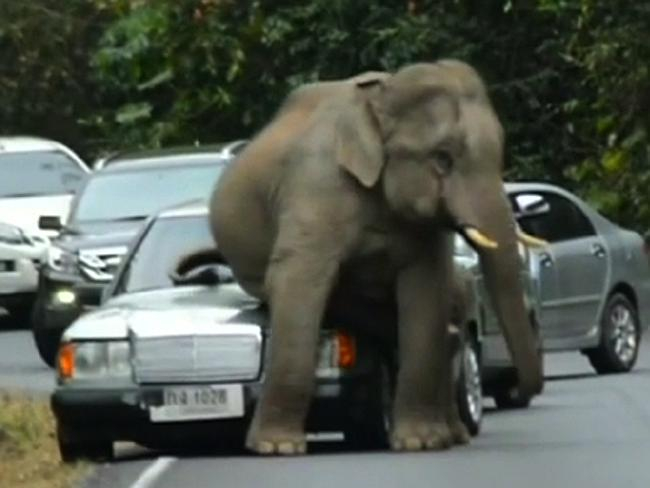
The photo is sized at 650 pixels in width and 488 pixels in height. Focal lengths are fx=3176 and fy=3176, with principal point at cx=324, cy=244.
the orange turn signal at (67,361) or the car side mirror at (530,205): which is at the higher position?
the orange turn signal at (67,361)

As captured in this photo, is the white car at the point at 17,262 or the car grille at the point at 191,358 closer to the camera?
the car grille at the point at 191,358

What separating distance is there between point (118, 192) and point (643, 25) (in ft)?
28.7

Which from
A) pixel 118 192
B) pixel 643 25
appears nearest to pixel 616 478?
pixel 118 192

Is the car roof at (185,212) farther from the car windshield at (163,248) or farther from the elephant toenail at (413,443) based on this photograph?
the elephant toenail at (413,443)

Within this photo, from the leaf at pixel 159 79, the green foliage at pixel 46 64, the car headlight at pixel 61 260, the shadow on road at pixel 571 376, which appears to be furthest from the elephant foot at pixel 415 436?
the green foliage at pixel 46 64

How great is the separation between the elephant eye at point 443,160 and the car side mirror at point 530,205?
22.7 feet

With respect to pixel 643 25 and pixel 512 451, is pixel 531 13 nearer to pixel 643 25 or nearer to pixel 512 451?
pixel 643 25

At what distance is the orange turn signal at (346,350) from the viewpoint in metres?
17.4

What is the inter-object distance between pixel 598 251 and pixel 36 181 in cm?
990

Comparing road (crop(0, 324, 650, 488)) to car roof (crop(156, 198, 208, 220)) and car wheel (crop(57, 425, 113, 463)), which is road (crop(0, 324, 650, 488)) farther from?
car roof (crop(156, 198, 208, 220))

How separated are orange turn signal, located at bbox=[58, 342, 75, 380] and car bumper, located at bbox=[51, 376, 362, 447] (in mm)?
84

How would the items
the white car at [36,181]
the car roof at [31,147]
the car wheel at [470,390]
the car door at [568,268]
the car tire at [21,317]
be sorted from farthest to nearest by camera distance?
1. the car roof at [31,147]
2. the car tire at [21,317]
3. the white car at [36,181]
4. the car door at [568,268]
5. the car wheel at [470,390]

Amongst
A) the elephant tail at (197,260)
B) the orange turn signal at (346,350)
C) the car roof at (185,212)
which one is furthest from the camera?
the car roof at (185,212)

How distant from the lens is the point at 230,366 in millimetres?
17266
